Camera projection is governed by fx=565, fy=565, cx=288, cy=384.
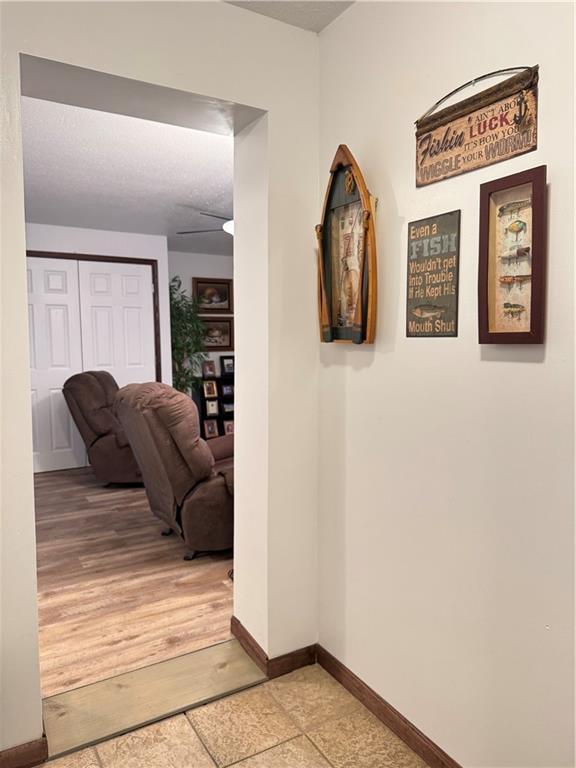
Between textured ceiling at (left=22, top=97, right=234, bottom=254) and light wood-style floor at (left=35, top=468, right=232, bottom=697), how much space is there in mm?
2415

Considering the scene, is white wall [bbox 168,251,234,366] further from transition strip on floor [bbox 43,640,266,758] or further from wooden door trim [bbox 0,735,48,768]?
wooden door trim [bbox 0,735,48,768]

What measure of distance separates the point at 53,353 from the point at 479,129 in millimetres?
4833

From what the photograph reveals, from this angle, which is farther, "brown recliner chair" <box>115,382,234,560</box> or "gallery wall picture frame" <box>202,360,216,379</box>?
"gallery wall picture frame" <box>202,360,216,379</box>

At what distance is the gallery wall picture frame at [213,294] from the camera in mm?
6945

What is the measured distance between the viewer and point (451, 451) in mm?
1636

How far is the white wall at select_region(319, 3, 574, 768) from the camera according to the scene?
134 centimetres

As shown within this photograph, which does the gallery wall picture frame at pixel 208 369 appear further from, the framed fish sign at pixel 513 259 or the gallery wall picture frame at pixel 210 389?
the framed fish sign at pixel 513 259

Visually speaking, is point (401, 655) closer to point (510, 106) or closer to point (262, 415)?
point (262, 415)

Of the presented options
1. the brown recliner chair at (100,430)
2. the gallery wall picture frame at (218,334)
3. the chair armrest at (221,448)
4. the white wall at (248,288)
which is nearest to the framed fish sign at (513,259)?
the white wall at (248,288)

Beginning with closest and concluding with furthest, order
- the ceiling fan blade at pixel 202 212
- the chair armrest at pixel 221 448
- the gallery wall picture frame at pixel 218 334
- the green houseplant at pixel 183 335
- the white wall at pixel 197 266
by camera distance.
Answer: the chair armrest at pixel 221 448 < the ceiling fan blade at pixel 202 212 < the green houseplant at pixel 183 335 < the white wall at pixel 197 266 < the gallery wall picture frame at pixel 218 334

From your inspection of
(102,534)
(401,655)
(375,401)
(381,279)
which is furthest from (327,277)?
(102,534)

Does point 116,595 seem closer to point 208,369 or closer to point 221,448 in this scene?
point 221,448

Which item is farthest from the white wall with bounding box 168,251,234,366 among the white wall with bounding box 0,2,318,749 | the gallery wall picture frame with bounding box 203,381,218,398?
the white wall with bounding box 0,2,318,749

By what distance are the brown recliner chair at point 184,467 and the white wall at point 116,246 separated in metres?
2.74
